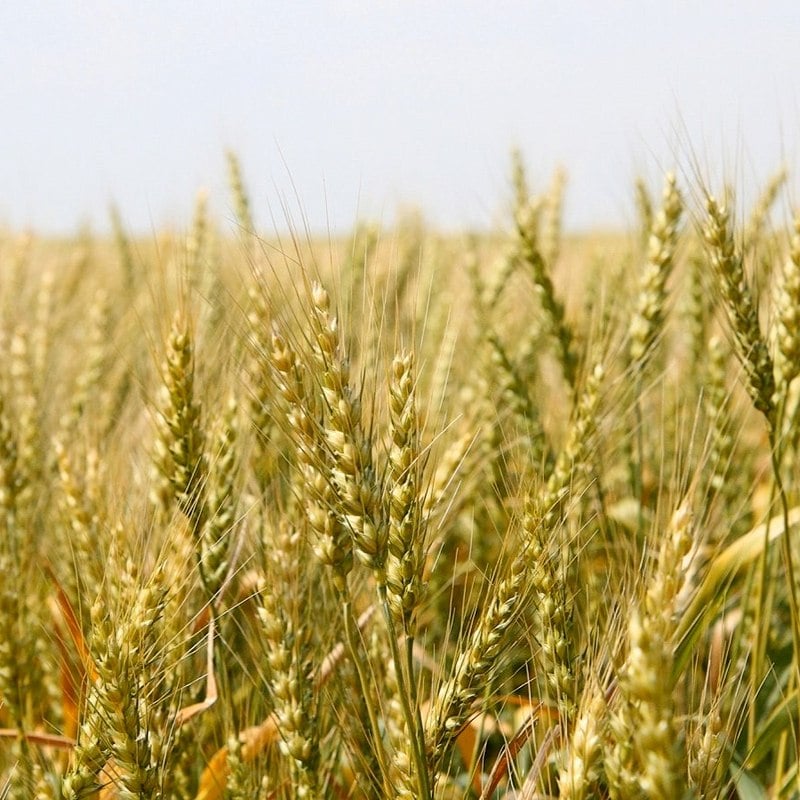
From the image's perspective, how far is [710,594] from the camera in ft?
4.31

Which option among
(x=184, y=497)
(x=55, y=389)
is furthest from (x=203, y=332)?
(x=184, y=497)

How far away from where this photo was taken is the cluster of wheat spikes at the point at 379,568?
85 cm

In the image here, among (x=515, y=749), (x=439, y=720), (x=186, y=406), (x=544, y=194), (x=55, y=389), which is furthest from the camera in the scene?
(x=544, y=194)

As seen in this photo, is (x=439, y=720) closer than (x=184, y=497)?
Yes

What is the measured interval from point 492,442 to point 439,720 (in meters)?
1.03

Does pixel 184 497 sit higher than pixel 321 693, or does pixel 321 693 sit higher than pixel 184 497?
pixel 184 497

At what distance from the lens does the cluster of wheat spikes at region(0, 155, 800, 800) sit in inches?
33.5

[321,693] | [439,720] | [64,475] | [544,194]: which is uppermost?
[544,194]

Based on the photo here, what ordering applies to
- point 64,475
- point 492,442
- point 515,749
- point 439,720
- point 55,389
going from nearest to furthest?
point 439,720
point 515,749
point 64,475
point 492,442
point 55,389

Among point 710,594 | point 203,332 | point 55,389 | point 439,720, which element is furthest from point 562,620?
point 55,389

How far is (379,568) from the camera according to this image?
2.79 ft

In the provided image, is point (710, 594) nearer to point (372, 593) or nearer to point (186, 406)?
point (372, 593)

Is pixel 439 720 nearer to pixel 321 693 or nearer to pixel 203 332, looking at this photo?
pixel 321 693

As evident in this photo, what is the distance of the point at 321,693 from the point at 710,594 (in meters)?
0.56
